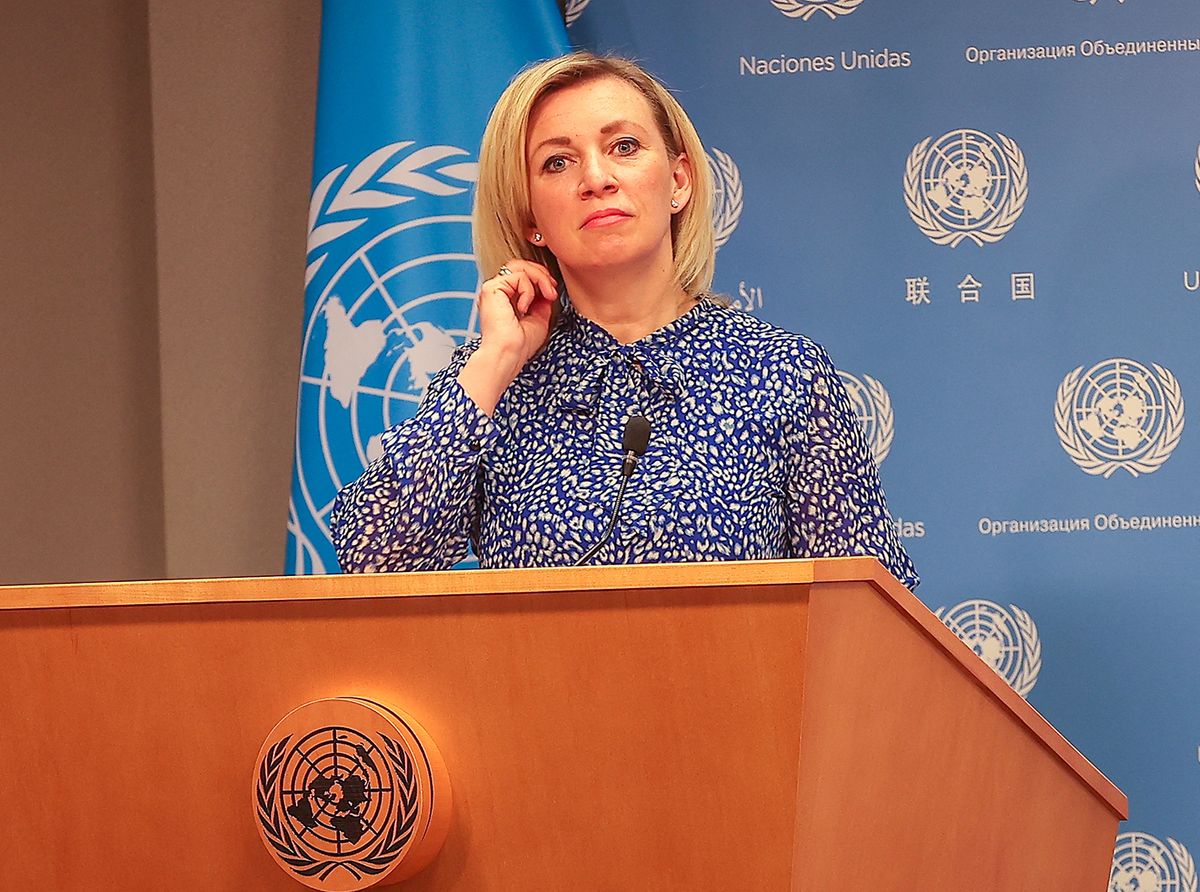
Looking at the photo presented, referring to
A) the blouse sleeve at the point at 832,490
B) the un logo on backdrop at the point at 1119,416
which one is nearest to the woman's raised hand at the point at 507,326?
the blouse sleeve at the point at 832,490

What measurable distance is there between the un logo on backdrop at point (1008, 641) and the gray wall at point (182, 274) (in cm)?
164

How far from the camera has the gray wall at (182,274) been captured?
3.30 metres

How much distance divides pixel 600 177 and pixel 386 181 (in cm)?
112

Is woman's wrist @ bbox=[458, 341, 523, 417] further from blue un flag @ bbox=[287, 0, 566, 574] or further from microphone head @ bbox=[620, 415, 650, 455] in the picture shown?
blue un flag @ bbox=[287, 0, 566, 574]

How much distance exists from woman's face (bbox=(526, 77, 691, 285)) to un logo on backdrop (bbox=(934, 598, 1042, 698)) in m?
1.21

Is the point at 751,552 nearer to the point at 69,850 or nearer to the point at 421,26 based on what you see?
the point at 69,850

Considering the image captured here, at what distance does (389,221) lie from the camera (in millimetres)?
2742

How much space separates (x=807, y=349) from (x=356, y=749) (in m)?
0.93

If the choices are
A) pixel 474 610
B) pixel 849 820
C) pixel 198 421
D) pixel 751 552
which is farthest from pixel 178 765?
pixel 198 421

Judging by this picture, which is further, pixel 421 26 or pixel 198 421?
pixel 198 421

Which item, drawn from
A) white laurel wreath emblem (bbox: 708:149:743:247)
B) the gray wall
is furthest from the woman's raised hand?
the gray wall

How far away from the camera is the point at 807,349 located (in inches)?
69.4

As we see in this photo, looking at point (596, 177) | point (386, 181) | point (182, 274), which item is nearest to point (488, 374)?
point (596, 177)

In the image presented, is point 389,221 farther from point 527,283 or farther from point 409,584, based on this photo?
point 409,584
